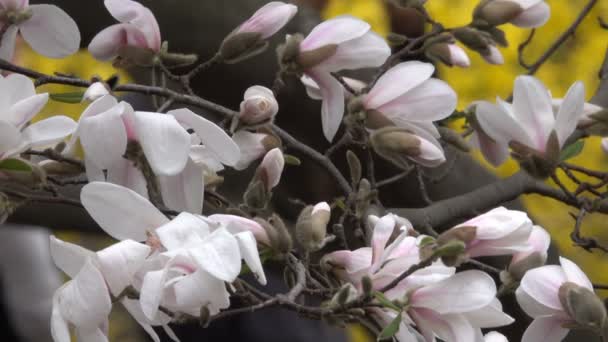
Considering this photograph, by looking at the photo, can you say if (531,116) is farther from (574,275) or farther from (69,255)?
(69,255)

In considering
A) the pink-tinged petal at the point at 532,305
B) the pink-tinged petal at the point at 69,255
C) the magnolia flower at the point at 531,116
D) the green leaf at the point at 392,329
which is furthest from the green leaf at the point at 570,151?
the pink-tinged petal at the point at 69,255

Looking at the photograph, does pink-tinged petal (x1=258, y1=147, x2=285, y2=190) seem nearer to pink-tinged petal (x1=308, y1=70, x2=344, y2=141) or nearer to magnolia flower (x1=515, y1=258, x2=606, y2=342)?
pink-tinged petal (x1=308, y1=70, x2=344, y2=141)

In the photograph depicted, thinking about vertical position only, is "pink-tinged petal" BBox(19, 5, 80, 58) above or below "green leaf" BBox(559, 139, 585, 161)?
above

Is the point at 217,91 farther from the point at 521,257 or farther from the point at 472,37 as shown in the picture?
the point at 521,257

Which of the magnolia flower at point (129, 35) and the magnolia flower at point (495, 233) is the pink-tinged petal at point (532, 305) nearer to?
the magnolia flower at point (495, 233)

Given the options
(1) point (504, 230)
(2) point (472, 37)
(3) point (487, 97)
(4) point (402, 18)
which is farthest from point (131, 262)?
(3) point (487, 97)

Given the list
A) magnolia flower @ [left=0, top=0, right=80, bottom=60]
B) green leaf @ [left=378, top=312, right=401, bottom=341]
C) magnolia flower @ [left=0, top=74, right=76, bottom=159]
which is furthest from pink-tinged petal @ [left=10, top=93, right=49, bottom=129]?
green leaf @ [left=378, top=312, right=401, bottom=341]
